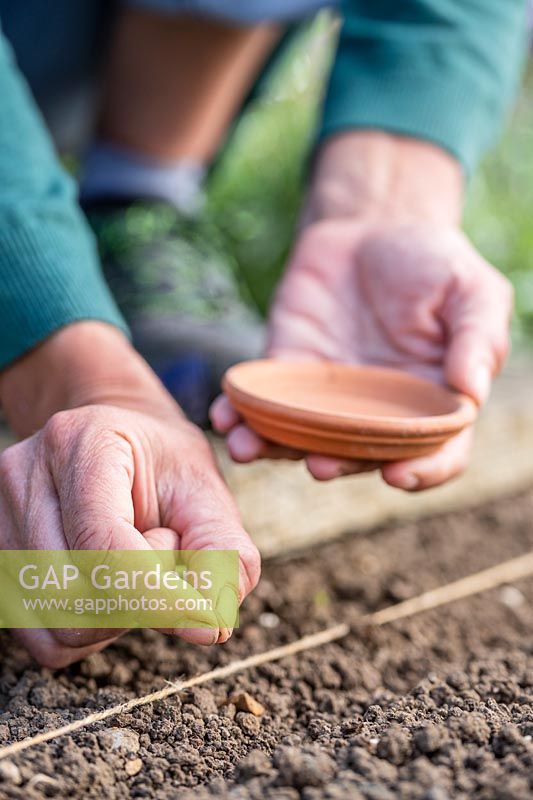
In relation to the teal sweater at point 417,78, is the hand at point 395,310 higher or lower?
lower

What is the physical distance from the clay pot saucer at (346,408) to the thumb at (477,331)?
1.4 inches

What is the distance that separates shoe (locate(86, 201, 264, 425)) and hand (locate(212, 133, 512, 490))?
296 mm

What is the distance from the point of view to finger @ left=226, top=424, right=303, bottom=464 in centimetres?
127

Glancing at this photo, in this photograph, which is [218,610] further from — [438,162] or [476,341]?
[438,162]

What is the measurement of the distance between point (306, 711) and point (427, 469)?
37 centimetres

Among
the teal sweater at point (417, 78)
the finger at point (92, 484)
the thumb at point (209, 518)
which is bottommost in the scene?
the thumb at point (209, 518)

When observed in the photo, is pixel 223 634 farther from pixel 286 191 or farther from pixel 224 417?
pixel 286 191

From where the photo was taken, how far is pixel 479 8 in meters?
1.71

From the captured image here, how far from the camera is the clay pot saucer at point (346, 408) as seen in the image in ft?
3.71

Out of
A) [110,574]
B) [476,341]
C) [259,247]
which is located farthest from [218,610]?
[259,247]

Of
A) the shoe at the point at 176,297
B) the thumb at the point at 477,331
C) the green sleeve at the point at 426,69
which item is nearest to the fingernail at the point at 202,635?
the thumb at the point at 477,331

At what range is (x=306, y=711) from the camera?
1.10 m

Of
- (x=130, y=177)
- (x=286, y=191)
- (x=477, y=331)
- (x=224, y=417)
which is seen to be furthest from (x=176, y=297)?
(x=286, y=191)

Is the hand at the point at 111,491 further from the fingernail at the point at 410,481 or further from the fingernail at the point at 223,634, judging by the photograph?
the fingernail at the point at 410,481
